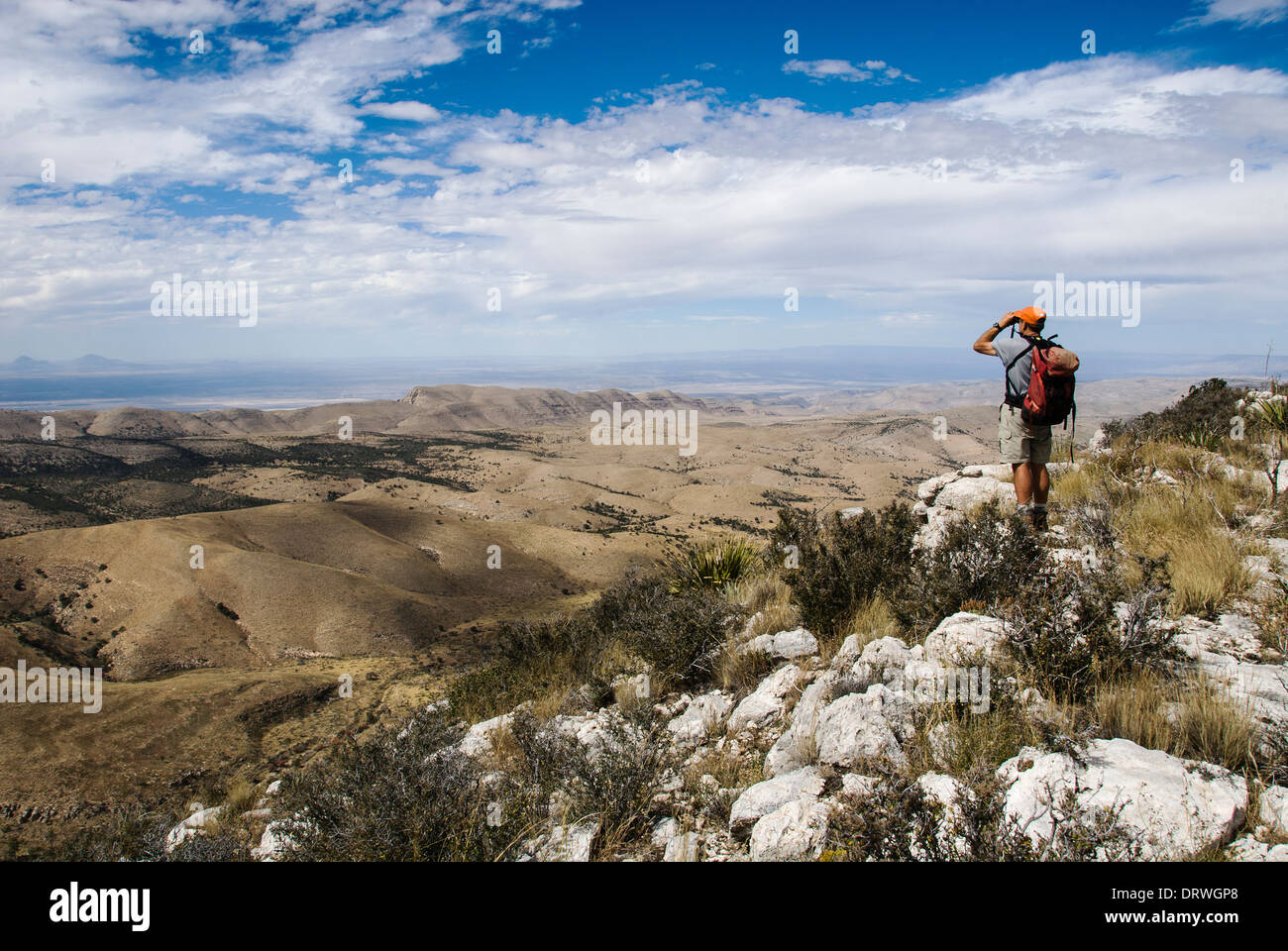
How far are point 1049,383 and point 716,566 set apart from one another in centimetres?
545

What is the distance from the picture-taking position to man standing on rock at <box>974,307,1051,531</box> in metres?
6.18

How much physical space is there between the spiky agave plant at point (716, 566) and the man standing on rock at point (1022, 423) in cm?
395

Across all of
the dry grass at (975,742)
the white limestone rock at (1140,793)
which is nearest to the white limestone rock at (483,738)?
the dry grass at (975,742)

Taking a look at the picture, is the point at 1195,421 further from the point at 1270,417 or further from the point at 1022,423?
the point at 1022,423

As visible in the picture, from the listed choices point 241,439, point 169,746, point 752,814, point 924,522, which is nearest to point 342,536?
point 169,746

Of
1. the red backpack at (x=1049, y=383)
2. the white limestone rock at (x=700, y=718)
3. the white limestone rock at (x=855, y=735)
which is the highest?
the red backpack at (x=1049, y=383)

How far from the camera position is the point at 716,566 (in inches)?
399

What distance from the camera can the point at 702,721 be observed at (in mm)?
5324

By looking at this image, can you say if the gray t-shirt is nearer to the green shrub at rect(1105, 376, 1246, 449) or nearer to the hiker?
Result: the hiker

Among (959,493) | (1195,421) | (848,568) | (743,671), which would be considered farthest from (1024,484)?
(1195,421)

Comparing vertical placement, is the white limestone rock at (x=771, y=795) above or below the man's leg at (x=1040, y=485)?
below

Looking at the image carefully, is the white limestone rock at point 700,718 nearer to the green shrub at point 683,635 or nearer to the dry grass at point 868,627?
the green shrub at point 683,635

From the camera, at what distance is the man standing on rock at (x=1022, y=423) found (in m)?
6.18
